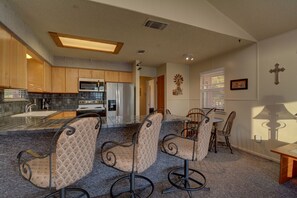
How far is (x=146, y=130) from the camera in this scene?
144 cm

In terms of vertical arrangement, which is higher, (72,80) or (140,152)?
(72,80)

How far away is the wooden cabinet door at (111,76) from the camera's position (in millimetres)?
5012

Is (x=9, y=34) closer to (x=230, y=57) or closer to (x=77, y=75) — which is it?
(x=77, y=75)

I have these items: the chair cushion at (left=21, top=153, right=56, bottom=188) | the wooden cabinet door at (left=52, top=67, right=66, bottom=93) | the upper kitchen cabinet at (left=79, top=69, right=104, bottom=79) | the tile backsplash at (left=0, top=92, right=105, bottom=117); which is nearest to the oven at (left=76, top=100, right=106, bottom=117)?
the tile backsplash at (left=0, top=92, right=105, bottom=117)

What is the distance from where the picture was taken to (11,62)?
206 cm

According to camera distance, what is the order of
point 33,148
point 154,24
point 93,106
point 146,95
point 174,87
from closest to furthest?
point 33,148 → point 154,24 → point 93,106 → point 174,87 → point 146,95

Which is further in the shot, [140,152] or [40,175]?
[140,152]

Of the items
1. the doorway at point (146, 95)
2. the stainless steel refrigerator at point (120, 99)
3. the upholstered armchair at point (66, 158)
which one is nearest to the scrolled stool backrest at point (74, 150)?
the upholstered armchair at point (66, 158)

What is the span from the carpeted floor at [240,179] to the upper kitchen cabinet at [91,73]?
12.1 ft

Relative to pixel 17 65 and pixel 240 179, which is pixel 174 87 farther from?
pixel 17 65

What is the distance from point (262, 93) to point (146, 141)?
10.1 feet

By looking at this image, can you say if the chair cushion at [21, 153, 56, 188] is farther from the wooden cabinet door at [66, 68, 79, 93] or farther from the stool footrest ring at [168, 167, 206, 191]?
the wooden cabinet door at [66, 68, 79, 93]

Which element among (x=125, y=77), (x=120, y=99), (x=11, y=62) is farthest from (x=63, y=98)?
(x=11, y=62)

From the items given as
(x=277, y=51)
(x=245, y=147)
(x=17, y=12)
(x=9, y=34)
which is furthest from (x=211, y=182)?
(x=17, y=12)
